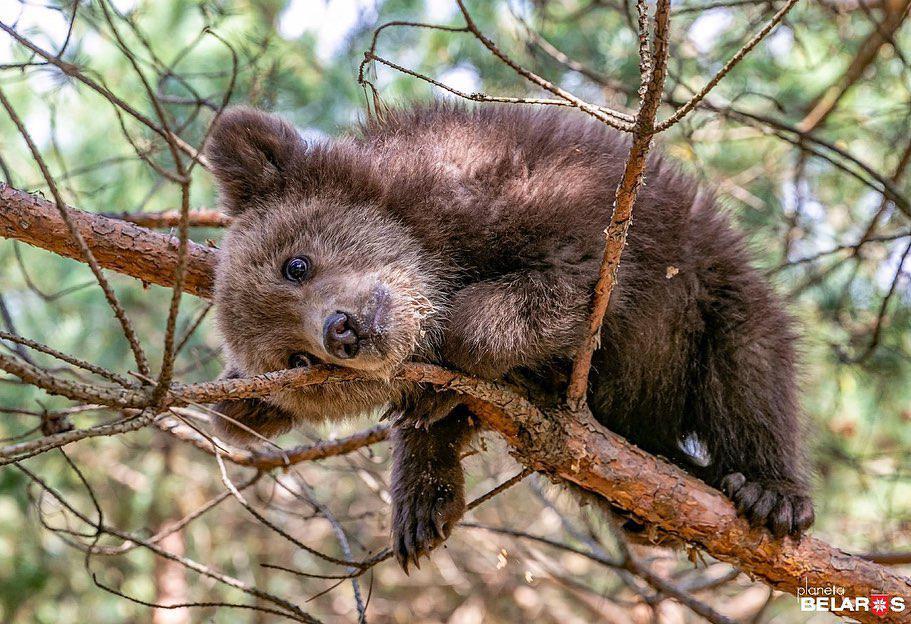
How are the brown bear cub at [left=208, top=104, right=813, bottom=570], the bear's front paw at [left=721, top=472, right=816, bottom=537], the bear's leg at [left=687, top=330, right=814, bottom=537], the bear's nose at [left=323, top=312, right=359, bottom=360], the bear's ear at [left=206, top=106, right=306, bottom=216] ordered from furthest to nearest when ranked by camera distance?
the bear's leg at [left=687, top=330, right=814, bottom=537] → the bear's ear at [left=206, top=106, right=306, bottom=216] → the bear's front paw at [left=721, top=472, right=816, bottom=537] → the brown bear cub at [left=208, top=104, right=813, bottom=570] → the bear's nose at [left=323, top=312, right=359, bottom=360]

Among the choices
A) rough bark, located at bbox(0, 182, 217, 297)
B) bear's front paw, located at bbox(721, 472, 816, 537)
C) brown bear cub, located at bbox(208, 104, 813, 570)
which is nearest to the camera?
rough bark, located at bbox(0, 182, 217, 297)

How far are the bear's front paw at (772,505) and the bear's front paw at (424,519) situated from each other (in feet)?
3.72

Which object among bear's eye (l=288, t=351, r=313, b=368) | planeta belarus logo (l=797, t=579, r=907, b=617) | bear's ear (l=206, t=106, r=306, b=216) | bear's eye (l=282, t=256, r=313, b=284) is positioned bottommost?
planeta belarus logo (l=797, t=579, r=907, b=617)

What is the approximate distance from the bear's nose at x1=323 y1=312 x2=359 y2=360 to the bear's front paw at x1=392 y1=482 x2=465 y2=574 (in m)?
0.92

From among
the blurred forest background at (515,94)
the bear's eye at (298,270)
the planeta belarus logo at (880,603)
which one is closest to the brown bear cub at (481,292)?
the bear's eye at (298,270)

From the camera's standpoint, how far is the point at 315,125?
6715 millimetres

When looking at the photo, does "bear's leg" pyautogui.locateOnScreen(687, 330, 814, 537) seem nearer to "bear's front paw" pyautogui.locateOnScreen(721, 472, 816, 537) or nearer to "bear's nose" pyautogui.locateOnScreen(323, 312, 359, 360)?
"bear's front paw" pyautogui.locateOnScreen(721, 472, 816, 537)

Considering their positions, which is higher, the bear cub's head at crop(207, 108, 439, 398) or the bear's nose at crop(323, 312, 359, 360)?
the bear cub's head at crop(207, 108, 439, 398)

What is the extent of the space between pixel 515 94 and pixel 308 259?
8.11 feet

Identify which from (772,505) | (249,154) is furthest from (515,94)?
(772,505)

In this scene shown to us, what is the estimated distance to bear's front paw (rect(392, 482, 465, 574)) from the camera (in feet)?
11.8

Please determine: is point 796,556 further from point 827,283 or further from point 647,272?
point 827,283

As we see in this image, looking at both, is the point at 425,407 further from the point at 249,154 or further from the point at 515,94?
A: the point at 515,94

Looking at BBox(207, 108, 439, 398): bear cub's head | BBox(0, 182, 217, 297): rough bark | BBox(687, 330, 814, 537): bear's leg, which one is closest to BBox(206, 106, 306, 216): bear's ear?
BBox(207, 108, 439, 398): bear cub's head
